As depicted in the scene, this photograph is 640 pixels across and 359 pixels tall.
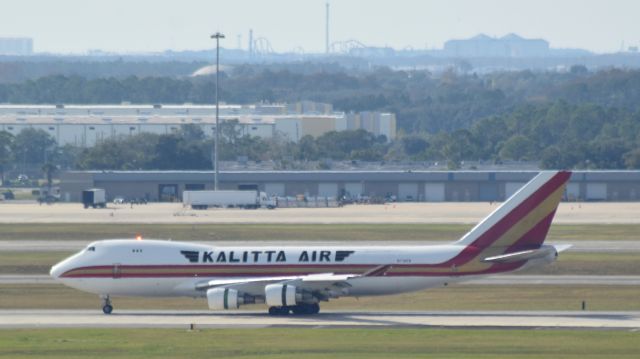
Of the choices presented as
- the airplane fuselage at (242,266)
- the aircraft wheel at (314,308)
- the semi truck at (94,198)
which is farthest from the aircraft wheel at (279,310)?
the semi truck at (94,198)

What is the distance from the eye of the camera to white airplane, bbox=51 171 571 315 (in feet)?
211

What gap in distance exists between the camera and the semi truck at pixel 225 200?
5832 inches

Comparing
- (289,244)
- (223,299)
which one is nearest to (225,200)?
(289,244)

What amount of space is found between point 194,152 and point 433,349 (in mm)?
139851

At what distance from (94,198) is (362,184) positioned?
31175 mm

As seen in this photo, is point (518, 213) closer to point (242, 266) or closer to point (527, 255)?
point (527, 255)

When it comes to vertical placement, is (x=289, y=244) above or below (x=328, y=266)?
below

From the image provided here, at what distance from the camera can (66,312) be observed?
6650cm

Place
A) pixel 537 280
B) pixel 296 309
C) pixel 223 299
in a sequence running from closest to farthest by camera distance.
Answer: pixel 223 299
pixel 296 309
pixel 537 280

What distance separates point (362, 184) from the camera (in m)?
168

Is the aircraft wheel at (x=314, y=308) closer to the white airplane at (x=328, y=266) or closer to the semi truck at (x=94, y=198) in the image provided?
the white airplane at (x=328, y=266)

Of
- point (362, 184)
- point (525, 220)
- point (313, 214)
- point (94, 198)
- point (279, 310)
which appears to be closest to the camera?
point (525, 220)

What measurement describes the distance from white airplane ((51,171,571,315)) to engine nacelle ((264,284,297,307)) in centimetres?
4

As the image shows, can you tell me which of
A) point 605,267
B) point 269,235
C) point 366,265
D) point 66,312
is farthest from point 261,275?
point 269,235
